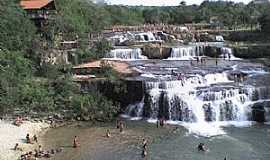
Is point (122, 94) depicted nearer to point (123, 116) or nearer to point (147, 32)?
point (123, 116)

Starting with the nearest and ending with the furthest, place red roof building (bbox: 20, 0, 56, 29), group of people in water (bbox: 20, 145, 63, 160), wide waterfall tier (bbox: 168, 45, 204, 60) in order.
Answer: group of people in water (bbox: 20, 145, 63, 160), red roof building (bbox: 20, 0, 56, 29), wide waterfall tier (bbox: 168, 45, 204, 60)

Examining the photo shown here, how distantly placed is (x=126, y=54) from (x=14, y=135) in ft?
94.9

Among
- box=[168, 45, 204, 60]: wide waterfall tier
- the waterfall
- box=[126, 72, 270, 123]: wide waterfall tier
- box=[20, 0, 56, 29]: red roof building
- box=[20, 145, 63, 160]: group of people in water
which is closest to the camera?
box=[20, 145, 63, 160]: group of people in water

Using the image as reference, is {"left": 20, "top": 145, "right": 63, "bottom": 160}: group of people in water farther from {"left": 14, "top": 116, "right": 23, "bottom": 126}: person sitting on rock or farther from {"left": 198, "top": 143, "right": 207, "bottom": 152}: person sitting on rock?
{"left": 198, "top": 143, "right": 207, "bottom": 152}: person sitting on rock

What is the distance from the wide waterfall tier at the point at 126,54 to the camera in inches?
2557

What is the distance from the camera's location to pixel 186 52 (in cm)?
6756

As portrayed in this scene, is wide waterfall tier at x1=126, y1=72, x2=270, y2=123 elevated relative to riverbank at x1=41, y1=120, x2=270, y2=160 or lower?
elevated

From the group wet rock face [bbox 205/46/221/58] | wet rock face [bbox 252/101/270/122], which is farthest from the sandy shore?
wet rock face [bbox 205/46/221/58]

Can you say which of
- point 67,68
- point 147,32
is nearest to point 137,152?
point 67,68

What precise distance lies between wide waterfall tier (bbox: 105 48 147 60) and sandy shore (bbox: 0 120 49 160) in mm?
23575

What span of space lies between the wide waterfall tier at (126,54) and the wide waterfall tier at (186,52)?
13.0 feet

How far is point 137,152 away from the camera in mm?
36250

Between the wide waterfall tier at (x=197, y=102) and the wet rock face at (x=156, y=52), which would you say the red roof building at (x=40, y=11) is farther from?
the wide waterfall tier at (x=197, y=102)

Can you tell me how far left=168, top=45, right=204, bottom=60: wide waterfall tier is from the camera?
67000 mm
